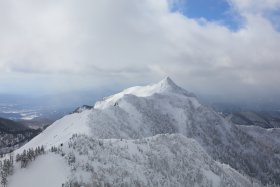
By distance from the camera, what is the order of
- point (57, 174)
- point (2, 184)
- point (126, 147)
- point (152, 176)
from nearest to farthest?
point (2, 184) < point (57, 174) < point (152, 176) < point (126, 147)

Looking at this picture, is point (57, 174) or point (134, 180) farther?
point (134, 180)

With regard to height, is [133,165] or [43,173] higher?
[43,173]

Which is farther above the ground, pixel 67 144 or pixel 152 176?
pixel 67 144

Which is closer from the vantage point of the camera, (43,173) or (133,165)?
(43,173)

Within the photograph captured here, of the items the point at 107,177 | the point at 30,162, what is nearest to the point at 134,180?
the point at 107,177

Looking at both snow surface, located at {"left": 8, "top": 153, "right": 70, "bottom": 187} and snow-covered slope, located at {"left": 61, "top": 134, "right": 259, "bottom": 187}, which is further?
snow-covered slope, located at {"left": 61, "top": 134, "right": 259, "bottom": 187}

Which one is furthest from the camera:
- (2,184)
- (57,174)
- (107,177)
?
(107,177)

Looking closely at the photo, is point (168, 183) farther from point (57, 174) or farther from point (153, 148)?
point (57, 174)

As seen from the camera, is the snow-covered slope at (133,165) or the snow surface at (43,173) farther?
the snow-covered slope at (133,165)
